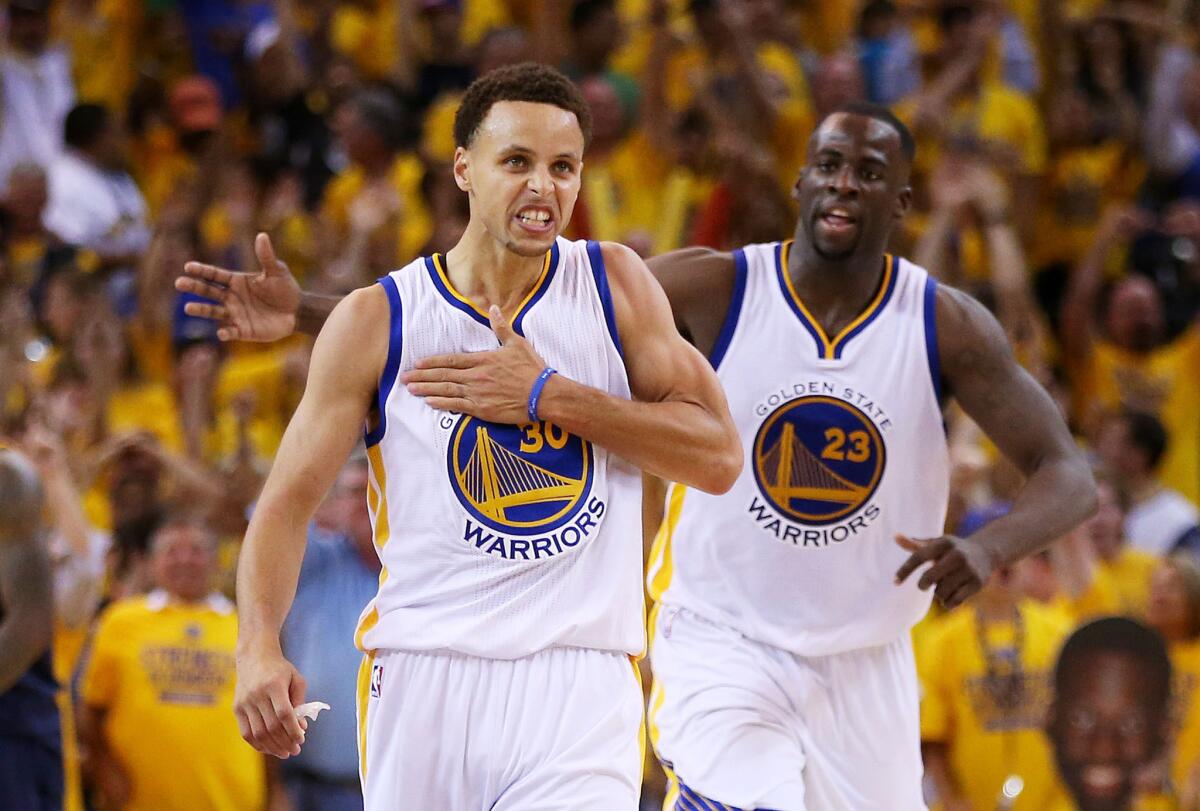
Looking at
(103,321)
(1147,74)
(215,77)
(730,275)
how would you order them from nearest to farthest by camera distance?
(730,275)
(103,321)
(1147,74)
(215,77)

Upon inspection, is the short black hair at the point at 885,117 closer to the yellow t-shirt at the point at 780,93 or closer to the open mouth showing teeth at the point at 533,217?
the open mouth showing teeth at the point at 533,217

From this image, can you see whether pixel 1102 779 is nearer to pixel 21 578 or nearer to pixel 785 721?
pixel 785 721

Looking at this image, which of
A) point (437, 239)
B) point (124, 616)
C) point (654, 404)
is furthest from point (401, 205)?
point (654, 404)

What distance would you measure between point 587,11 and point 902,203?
17.6 ft

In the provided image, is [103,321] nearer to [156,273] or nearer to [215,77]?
[156,273]

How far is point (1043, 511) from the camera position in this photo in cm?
527

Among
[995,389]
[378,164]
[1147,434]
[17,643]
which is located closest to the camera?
[995,389]

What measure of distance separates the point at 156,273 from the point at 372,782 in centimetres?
628

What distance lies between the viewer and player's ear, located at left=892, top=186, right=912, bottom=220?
5.79 metres

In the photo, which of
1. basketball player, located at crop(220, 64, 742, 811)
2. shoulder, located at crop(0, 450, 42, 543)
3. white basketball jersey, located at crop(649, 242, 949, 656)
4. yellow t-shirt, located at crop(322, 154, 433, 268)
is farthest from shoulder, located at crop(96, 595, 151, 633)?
basketball player, located at crop(220, 64, 742, 811)

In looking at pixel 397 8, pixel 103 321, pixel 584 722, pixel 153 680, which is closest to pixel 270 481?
pixel 584 722

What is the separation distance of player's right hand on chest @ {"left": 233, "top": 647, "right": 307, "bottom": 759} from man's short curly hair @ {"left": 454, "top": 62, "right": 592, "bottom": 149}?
4.48 feet

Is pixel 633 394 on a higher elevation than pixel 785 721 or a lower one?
higher

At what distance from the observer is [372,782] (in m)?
4.38
